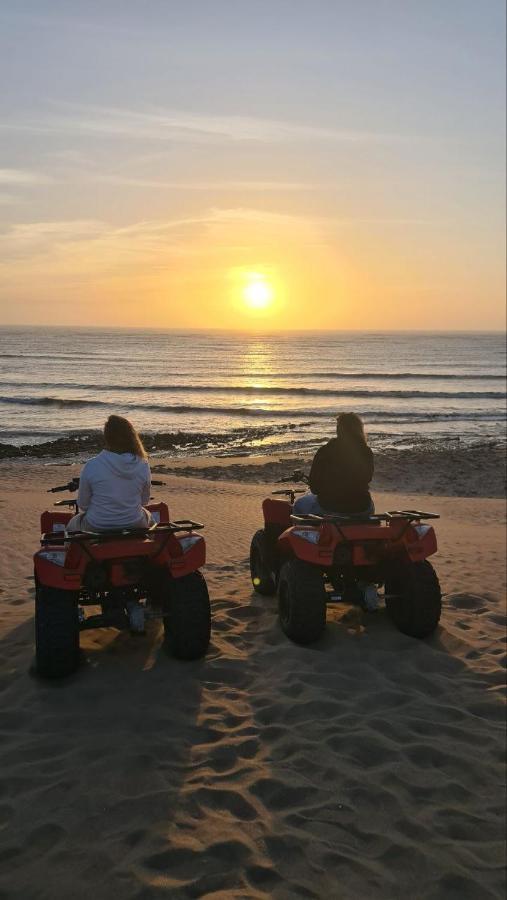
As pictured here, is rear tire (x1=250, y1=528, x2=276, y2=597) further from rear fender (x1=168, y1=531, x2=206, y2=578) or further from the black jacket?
rear fender (x1=168, y1=531, x2=206, y2=578)

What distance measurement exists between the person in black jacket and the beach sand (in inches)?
42.2

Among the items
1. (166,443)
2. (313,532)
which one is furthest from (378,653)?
(166,443)

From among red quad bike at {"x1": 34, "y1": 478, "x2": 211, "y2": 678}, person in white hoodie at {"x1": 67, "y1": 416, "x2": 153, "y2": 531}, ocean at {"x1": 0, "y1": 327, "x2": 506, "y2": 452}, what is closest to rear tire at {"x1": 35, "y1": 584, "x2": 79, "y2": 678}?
red quad bike at {"x1": 34, "y1": 478, "x2": 211, "y2": 678}

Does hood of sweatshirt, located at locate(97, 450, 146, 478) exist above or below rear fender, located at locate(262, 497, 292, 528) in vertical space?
above

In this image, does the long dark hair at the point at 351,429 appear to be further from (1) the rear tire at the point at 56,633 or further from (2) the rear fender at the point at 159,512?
(1) the rear tire at the point at 56,633

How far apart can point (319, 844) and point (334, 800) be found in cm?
37

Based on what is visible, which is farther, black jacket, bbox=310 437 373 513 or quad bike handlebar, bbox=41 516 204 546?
black jacket, bbox=310 437 373 513

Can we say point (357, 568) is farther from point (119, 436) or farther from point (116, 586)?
point (119, 436)

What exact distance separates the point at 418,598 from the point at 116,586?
7.96 ft

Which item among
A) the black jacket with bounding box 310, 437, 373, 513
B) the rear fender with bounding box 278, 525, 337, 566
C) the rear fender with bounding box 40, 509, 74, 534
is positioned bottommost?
the rear fender with bounding box 278, 525, 337, 566

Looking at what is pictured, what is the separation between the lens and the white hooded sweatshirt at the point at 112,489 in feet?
16.9

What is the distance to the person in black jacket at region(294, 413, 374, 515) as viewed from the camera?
5984mm

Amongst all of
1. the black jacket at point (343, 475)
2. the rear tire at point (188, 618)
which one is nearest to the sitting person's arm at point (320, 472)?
the black jacket at point (343, 475)

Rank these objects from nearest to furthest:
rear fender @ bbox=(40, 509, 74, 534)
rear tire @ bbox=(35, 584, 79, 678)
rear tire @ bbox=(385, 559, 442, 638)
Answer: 1. rear tire @ bbox=(35, 584, 79, 678)
2. rear tire @ bbox=(385, 559, 442, 638)
3. rear fender @ bbox=(40, 509, 74, 534)
